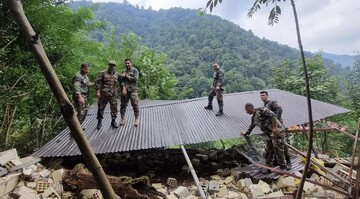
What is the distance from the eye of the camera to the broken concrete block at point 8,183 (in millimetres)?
4551

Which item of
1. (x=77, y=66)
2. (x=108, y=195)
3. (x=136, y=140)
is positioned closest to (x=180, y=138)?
(x=136, y=140)

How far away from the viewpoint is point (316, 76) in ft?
52.8

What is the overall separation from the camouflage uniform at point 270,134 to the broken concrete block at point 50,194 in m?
3.66

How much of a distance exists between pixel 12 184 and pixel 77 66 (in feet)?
19.8

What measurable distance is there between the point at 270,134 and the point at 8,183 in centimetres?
441

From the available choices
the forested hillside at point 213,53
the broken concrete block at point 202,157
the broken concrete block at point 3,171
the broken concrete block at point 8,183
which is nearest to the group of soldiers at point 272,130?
the broken concrete block at point 202,157

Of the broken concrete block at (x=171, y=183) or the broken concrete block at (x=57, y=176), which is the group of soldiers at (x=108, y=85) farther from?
the broken concrete block at (x=171, y=183)

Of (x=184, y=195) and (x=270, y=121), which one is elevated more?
(x=270, y=121)

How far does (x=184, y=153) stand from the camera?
19.6 feet

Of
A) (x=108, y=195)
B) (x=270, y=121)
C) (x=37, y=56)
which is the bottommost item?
(x=270, y=121)

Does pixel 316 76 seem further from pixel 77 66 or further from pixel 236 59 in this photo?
pixel 236 59

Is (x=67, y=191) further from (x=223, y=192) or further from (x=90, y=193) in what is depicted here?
(x=223, y=192)

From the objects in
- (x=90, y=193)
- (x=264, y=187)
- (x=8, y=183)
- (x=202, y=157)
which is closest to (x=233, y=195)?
(x=264, y=187)

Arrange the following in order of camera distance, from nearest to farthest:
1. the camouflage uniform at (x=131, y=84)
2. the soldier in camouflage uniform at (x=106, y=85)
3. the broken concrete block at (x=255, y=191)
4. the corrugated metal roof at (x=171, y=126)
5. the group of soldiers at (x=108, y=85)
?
the broken concrete block at (x=255, y=191) < the corrugated metal roof at (x=171, y=126) < the group of soldiers at (x=108, y=85) < the soldier in camouflage uniform at (x=106, y=85) < the camouflage uniform at (x=131, y=84)
